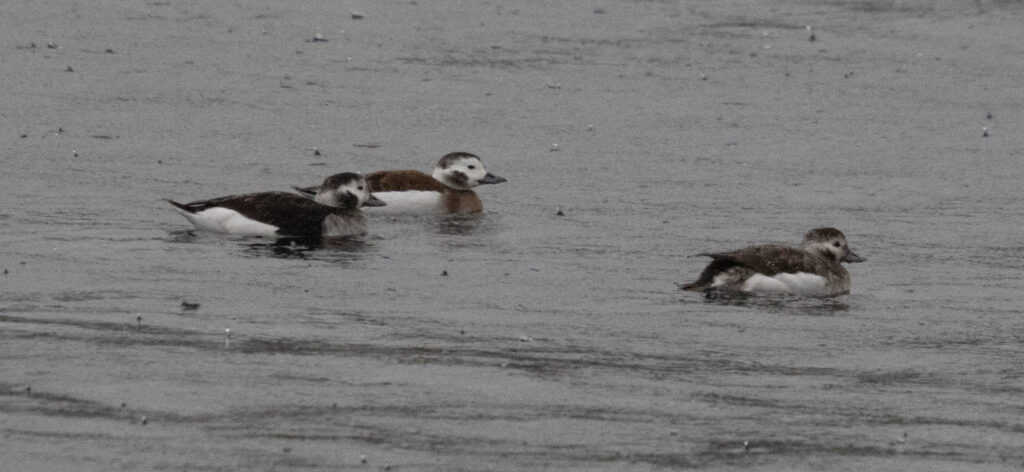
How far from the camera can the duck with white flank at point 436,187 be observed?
1491cm

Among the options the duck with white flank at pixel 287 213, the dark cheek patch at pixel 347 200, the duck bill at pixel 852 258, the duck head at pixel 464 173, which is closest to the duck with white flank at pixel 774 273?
the duck bill at pixel 852 258

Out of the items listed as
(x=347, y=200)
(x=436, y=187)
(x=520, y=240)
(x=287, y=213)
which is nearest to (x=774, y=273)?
(x=520, y=240)

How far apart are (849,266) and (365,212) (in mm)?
3962

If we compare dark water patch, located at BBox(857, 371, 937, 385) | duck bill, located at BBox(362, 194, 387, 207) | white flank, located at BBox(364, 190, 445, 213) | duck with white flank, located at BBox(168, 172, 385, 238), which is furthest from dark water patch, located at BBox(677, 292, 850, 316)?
white flank, located at BBox(364, 190, 445, 213)

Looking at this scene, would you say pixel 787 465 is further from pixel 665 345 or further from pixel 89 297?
pixel 89 297

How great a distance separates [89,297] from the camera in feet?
32.6

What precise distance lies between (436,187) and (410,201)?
279 millimetres

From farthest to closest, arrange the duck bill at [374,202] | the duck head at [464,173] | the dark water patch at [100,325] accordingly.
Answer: the duck head at [464,173] < the duck bill at [374,202] < the dark water patch at [100,325]

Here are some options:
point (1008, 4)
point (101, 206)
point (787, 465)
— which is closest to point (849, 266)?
point (101, 206)

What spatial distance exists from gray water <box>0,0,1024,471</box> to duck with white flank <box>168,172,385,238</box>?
0.25 meters

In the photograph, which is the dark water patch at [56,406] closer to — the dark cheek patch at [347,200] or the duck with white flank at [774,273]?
the duck with white flank at [774,273]

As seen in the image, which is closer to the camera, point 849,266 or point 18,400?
point 18,400

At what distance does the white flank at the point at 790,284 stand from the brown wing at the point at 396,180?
4.23m

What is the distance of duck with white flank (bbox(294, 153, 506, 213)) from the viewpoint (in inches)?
587
